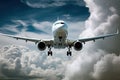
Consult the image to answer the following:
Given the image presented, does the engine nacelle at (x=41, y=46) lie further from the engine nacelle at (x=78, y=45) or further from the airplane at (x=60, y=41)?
the engine nacelle at (x=78, y=45)

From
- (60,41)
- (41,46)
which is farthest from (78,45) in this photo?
(41,46)

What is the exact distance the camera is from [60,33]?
3453 cm

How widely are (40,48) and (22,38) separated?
13.7 ft

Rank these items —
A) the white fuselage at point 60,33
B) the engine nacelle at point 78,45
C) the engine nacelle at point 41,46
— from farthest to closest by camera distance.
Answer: the engine nacelle at point 41,46 → the engine nacelle at point 78,45 → the white fuselage at point 60,33

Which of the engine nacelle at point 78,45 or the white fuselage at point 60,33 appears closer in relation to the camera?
the white fuselage at point 60,33

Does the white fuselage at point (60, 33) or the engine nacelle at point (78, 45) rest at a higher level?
the white fuselage at point (60, 33)

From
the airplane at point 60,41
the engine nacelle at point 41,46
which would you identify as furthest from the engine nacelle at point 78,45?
the engine nacelle at point 41,46

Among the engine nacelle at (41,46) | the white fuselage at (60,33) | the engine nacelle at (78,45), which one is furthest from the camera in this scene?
the engine nacelle at (41,46)

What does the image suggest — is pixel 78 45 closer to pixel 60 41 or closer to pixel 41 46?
pixel 60 41

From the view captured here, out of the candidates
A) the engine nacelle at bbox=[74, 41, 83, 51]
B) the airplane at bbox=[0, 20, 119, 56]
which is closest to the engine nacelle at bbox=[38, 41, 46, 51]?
the airplane at bbox=[0, 20, 119, 56]

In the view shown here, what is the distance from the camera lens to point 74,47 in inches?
1485

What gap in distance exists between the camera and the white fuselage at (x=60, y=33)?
34500 millimetres

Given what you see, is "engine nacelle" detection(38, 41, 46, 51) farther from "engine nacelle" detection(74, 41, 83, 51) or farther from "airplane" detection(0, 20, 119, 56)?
"engine nacelle" detection(74, 41, 83, 51)

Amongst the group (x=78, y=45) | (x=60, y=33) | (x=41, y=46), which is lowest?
(x=78, y=45)
